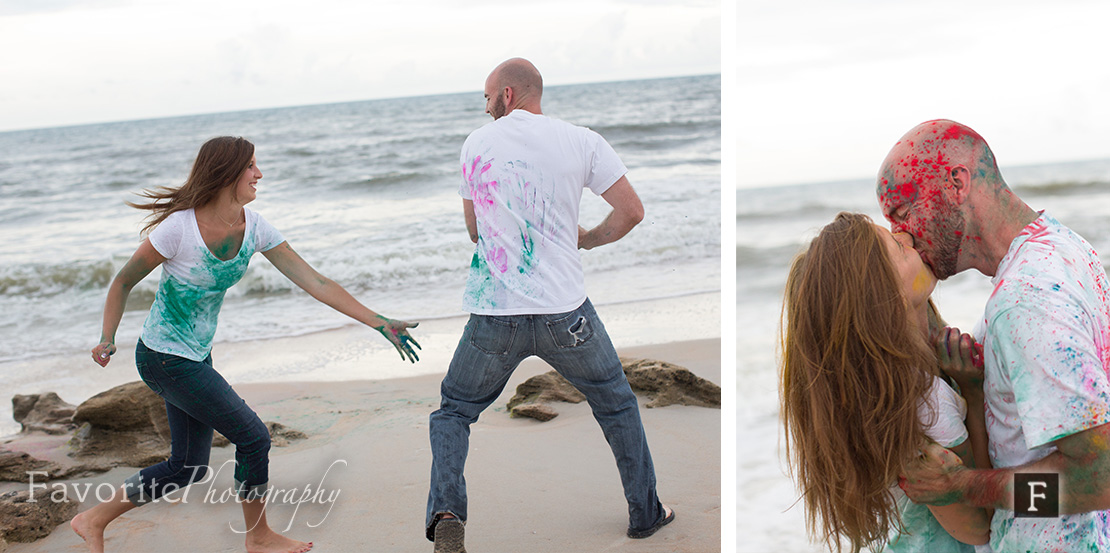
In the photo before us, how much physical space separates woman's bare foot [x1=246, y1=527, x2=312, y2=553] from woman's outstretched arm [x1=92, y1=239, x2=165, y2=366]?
103 centimetres

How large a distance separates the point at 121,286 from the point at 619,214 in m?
2.03

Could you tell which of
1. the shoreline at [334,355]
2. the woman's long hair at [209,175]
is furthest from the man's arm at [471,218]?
the shoreline at [334,355]

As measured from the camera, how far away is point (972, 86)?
18.8 meters

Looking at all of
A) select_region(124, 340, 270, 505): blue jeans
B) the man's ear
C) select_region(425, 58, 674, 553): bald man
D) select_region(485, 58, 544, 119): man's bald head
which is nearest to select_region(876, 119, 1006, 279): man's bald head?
the man's ear

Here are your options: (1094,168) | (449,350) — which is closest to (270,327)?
(449,350)

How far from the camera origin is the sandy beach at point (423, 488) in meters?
3.74

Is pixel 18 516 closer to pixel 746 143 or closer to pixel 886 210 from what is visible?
pixel 886 210

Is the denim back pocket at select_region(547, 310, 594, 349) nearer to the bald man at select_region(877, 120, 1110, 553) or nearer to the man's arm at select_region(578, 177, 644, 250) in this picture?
the man's arm at select_region(578, 177, 644, 250)

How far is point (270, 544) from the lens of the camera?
371 cm

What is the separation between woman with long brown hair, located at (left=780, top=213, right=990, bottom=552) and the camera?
2031mm

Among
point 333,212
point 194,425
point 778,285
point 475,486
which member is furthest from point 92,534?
point 333,212

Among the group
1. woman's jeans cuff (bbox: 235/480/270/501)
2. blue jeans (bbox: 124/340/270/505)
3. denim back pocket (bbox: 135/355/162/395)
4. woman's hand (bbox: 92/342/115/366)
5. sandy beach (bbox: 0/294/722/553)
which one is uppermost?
woman's hand (bbox: 92/342/115/366)

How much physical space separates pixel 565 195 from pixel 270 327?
6.23 m

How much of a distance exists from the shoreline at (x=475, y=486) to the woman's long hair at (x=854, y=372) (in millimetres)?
1440
